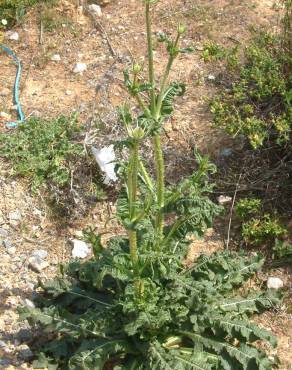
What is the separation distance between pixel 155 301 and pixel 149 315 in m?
0.10

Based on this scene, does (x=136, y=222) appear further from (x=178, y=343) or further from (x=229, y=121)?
(x=229, y=121)

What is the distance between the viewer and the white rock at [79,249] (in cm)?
450

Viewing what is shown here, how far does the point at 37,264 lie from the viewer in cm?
434

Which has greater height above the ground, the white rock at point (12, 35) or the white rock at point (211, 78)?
the white rock at point (12, 35)

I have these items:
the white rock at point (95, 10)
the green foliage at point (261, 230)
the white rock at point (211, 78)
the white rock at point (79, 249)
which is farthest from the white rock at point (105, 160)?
the white rock at point (95, 10)

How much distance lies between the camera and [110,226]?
15.5ft

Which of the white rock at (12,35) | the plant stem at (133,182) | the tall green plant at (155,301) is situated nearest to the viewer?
the plant stem at (133,182)

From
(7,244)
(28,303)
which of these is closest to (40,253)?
(7,244)

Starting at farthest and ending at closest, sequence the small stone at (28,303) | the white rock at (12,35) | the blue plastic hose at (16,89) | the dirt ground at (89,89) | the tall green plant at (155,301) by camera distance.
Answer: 1. the white rock at (12,35)
2. the blue plastic hose at (16,89)
3. the dirt ground at (89,89)
4. the small stone at (28,303)
5. the tall green plant at (155,301)

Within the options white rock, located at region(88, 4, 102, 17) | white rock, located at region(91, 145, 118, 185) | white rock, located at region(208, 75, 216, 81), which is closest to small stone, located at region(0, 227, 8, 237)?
white rock, located at region(91, 145, 118, 185)

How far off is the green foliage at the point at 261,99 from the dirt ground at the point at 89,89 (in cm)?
27

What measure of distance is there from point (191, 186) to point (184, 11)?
11.2 feet

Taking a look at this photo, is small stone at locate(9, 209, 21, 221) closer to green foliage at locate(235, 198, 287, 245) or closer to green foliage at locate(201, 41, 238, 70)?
green foliage at locate(235, 198, 287, 245)

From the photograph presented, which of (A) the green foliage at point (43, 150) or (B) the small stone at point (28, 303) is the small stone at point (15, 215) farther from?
(B) the small stone at point (28, 303)
